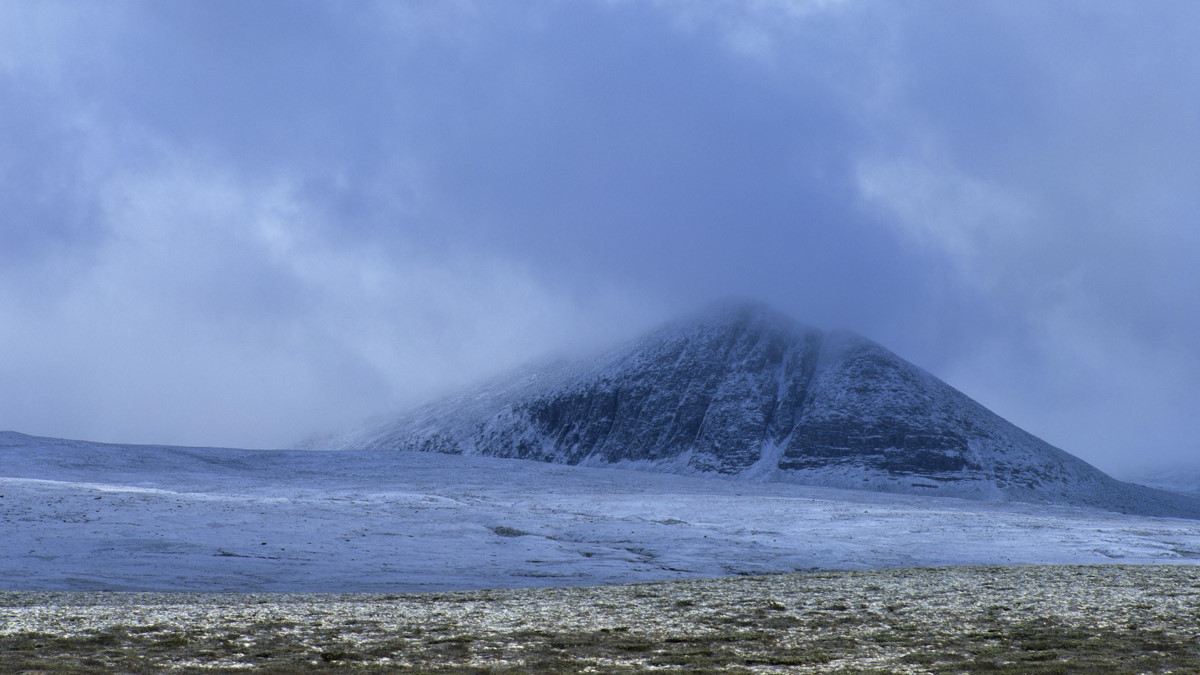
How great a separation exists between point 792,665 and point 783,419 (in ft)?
384

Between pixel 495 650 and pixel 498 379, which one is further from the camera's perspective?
pixel 498 379

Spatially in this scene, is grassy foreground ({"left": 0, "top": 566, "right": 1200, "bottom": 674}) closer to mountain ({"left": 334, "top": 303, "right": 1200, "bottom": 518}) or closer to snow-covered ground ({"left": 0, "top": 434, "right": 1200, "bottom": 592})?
snow-covered ground ({"left": 0, "top": 434, "right": 1200, "bottom": 592})

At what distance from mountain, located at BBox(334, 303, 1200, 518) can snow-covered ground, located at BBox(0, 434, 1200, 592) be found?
42526 millimetres

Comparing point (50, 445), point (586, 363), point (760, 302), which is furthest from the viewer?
point (760, 302)

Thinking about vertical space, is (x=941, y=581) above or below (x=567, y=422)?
below

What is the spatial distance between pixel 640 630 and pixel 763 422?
112 metres

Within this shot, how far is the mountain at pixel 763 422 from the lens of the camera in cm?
11594

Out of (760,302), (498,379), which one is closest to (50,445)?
(498,379)

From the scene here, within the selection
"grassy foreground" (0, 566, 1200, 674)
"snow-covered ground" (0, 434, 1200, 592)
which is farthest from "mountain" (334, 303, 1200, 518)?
"grassy foreground" (0, 566, 1200, 674)

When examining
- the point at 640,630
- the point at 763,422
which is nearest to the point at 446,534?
the point at 640,630

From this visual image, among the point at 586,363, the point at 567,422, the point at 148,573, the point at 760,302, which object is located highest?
the point at 760,302

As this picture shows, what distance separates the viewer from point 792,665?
1773 centimetres

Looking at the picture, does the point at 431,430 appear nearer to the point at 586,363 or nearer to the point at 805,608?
the point at 586,363

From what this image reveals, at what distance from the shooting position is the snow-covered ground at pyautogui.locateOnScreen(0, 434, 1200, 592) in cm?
3453
